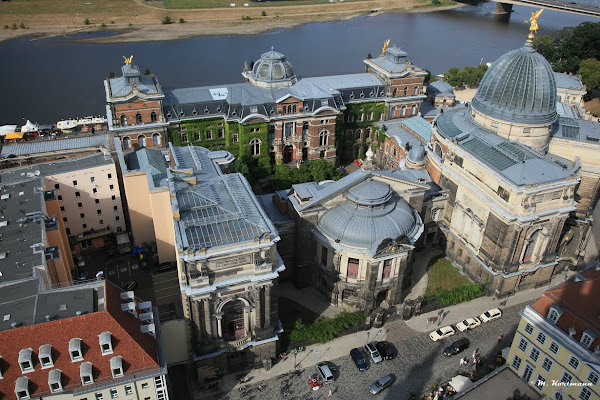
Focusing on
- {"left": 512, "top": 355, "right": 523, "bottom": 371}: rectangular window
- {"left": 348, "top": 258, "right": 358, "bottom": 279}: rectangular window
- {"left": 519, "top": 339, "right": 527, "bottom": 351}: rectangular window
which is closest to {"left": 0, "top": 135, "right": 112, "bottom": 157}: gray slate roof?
{"left": 348, "top": 258, "right": 358, "bottom": 279}: rectangular window

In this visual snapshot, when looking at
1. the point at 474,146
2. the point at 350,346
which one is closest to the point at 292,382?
the point at 350,346

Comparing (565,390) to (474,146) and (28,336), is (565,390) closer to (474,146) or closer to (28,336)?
(474,146)

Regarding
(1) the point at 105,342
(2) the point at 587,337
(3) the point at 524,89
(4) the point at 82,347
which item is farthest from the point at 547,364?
(4) the point at 82,347

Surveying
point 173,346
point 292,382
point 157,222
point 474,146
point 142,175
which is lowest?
point 292,382

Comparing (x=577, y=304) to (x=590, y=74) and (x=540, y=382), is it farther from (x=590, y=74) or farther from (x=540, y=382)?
(x=590, y=74)

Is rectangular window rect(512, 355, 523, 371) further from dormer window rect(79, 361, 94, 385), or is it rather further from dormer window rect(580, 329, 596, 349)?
dormer window rect(79, 361, 94, 385)
